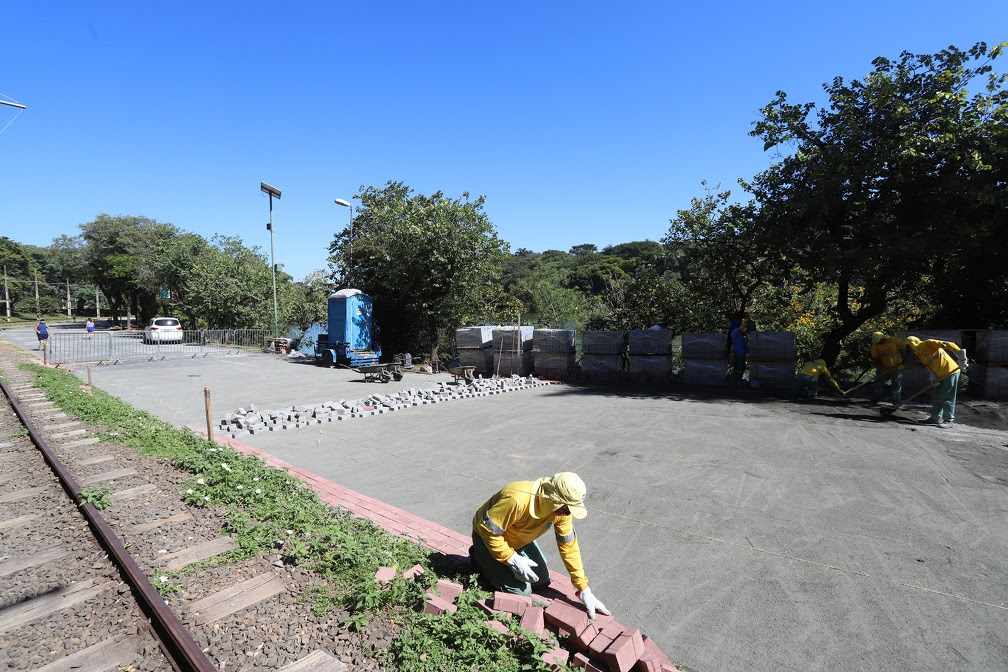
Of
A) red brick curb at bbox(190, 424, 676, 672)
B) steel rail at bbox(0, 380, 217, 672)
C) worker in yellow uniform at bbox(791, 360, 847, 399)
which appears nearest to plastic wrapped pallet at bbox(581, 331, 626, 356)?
worker in yellow uniform at bbox(791, 360, 847, 399)

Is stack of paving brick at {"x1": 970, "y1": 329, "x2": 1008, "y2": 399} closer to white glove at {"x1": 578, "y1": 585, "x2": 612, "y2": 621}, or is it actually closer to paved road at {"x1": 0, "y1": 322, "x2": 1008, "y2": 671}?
paved road at {"x1": 0, "y1": 322, "x2": 1008, "y2": 671}

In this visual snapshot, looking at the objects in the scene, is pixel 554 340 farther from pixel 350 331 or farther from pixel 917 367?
pixel 917 367

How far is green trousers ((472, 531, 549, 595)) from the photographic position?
391 centimetres

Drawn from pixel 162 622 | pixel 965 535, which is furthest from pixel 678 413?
pixel 162 622

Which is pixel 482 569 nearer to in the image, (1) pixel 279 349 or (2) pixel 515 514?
(2) pixel 515 514

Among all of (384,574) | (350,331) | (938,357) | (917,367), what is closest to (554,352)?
(350,331)

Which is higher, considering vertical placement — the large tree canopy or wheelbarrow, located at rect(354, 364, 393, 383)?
the large tree canopy

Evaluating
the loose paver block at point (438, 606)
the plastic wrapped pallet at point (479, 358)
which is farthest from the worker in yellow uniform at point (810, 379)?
the loose paver block at point (438, 606)

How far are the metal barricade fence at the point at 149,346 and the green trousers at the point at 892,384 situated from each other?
2650cm

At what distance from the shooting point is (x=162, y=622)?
3.50 metres

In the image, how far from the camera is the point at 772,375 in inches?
558

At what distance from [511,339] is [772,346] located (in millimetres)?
7993

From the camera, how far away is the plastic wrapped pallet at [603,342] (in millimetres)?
16141

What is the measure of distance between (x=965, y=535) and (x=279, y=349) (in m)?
27.0
